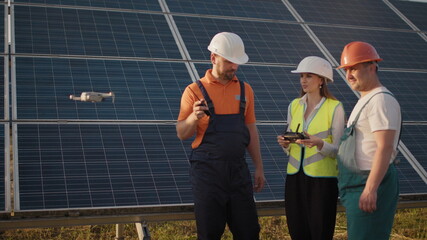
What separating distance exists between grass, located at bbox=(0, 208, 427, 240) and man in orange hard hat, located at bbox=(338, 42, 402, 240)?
13.9ft

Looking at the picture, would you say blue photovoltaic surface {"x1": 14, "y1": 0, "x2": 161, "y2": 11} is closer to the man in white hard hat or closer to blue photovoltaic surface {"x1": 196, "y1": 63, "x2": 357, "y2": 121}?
blue photovoltaic surface {"x1": 196, "y1": 63, "x2": 357, "y2": 121}

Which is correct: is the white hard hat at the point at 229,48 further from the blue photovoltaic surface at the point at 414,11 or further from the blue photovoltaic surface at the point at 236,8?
the blue photovoltaic surface at the point at 414,11

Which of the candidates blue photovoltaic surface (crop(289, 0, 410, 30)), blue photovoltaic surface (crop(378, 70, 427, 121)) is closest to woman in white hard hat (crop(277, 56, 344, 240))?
blue photovoltaic surface (crop(378, 70, 427, 121))

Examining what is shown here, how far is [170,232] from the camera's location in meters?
9.34

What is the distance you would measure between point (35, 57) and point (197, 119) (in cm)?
327

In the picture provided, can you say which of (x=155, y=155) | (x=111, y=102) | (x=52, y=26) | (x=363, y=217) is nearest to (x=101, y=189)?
(x=155, y=155)

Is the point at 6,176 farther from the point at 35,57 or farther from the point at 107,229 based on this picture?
the point at 107,229

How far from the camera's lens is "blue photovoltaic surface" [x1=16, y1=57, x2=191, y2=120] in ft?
22.5

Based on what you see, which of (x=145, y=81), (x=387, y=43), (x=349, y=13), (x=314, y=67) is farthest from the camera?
(x=349, y=13)

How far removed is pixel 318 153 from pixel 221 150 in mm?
848

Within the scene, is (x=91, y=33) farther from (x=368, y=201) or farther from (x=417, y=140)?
(x=368, y=201)

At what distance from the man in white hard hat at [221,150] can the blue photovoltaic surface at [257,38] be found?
3.03 meters

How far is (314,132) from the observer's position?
555 centimetres

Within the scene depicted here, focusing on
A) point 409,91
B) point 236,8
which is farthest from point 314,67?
point 236,8
